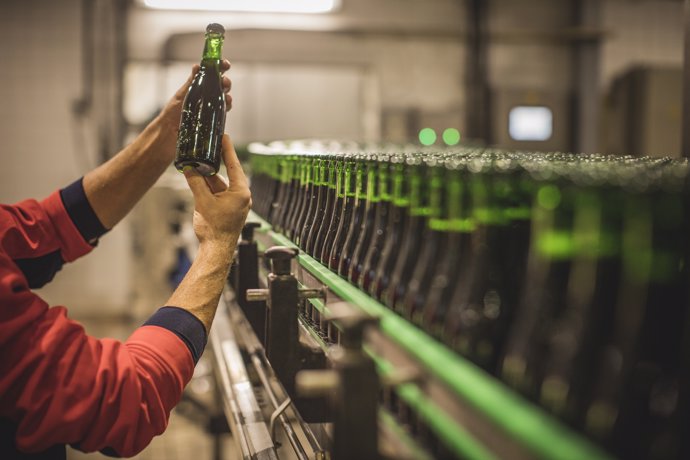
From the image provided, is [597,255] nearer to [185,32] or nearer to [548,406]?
[548,406]

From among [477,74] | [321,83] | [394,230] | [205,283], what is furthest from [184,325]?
[477,74]

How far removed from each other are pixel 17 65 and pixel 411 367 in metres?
6.45

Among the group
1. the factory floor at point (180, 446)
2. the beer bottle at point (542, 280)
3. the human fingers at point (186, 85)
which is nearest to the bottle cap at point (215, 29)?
the human fingers at point (186, 85)

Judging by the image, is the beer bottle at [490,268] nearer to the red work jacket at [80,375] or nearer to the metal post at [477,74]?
the red work jacket at [80,375]

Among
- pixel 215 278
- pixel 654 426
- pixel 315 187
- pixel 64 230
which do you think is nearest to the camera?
pixel 654 426

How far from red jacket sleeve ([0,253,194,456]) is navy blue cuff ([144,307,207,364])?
→ 0.08 m

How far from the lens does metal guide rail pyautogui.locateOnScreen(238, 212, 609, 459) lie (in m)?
0.63

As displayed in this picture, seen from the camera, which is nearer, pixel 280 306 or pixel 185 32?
pixel 280 306

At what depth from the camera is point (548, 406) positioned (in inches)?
29.4

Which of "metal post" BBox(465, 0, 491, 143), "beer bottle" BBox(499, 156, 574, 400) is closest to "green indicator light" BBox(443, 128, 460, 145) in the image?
"metal post" BBox(465, 0, 491, 143)

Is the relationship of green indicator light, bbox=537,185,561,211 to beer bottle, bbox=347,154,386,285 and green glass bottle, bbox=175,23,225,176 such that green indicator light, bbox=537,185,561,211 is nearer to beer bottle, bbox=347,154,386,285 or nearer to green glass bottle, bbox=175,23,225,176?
beer bottle, bbox=347,154,386,285

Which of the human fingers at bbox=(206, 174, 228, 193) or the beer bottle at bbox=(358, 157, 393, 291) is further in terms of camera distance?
the human fingers at bbox=(206, 174, 228, 193)

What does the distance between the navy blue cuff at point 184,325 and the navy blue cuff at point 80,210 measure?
808 mm

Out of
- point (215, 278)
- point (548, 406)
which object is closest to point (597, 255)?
point (548, 406)
